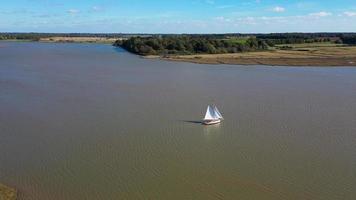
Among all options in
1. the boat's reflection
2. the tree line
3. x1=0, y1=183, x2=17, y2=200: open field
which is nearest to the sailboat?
the boat's reflection

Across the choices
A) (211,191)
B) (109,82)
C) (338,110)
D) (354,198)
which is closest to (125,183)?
(211,191)

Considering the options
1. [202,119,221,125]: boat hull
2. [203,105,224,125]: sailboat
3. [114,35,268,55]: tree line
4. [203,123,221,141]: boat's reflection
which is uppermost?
[203,105,224,125]: sailboat

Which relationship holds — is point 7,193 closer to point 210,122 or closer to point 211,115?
point 210,122

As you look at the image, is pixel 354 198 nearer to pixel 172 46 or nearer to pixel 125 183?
pixel 125 183

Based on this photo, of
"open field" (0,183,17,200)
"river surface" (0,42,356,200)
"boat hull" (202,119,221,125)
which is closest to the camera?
"open field" (0,183,17,200)

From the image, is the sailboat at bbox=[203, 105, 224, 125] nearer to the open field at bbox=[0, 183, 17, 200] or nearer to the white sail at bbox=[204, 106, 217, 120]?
the white sail at bbox=[204, 106, 217, 120]

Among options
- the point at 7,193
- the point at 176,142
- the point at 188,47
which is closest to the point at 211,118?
the point at 176,142
